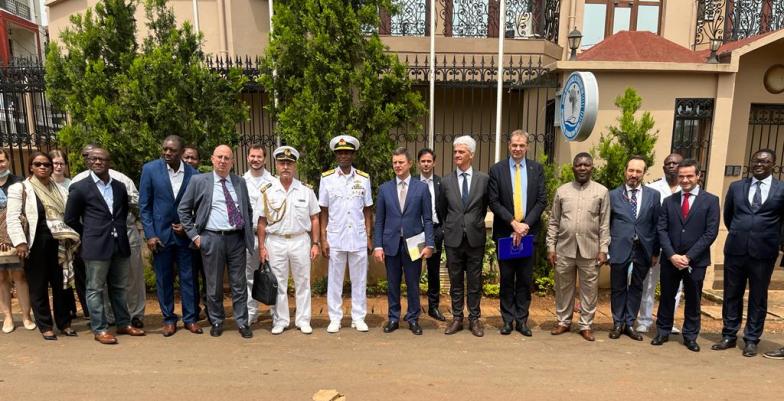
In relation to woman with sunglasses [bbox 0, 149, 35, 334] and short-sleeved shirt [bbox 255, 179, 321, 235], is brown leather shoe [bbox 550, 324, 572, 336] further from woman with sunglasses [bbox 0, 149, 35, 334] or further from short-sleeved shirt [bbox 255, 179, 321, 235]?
woman with sunglasses [bbox 0, 149, 35, 334]

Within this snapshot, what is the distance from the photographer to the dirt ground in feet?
10.6

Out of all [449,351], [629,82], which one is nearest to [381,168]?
[449,351]

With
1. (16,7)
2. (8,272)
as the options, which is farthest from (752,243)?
(16,7)

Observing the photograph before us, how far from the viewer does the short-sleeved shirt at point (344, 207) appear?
4.29 metres

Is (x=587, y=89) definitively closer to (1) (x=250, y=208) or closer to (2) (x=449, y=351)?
(2) (x=449, y=351)

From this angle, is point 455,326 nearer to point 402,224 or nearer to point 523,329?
point 523,329

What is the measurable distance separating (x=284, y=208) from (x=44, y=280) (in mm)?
2248

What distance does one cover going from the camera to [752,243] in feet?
12.6

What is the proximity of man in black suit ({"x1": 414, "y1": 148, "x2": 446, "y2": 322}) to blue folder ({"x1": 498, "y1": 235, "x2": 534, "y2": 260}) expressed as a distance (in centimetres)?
64

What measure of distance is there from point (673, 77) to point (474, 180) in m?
4.18

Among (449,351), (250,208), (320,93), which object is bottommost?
(449,351)

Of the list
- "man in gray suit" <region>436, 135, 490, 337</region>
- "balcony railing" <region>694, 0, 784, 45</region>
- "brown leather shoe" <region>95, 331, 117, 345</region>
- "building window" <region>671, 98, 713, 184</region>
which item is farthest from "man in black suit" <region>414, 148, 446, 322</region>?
"balcony railing" <region>694, 0, 784, 45</region>

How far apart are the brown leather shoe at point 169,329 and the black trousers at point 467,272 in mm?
2665

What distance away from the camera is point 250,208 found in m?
4.23
